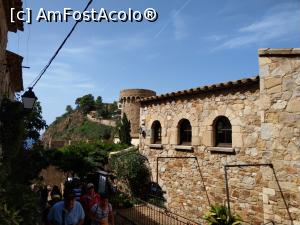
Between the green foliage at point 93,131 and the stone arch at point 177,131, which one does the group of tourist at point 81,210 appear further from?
the green foliage at point 93,131

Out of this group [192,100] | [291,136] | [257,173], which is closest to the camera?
[291,136]

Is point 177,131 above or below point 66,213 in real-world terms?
above

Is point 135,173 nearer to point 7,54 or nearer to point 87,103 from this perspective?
point 7,54

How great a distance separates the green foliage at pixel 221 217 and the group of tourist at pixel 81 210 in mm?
3562

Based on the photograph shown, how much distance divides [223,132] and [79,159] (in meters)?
8.16

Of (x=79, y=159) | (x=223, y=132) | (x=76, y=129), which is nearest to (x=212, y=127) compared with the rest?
(x=223, y=132)

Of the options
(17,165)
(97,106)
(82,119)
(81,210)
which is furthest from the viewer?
(97,106)

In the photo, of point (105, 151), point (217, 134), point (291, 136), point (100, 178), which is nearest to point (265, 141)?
point (291, 136)

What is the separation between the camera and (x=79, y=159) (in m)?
15.5

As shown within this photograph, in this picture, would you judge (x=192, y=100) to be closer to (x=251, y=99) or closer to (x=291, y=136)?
(x=251, y=99)

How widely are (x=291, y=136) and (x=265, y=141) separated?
30.0 inches

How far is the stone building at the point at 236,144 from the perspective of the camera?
757cm

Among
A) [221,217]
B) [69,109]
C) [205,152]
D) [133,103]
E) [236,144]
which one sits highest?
[69,109]

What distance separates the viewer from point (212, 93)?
1044cm
